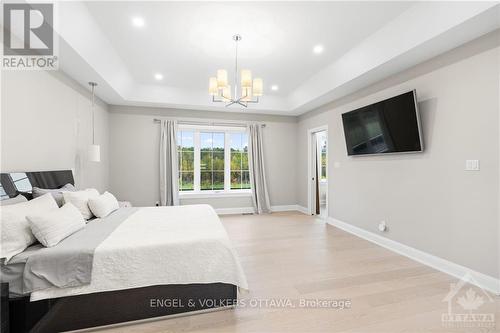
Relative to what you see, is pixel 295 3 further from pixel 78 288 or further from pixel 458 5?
pixel 78 288

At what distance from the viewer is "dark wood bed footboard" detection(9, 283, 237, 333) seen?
1.63 m

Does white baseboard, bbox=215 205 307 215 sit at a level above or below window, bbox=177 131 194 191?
below

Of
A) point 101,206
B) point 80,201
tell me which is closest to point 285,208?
point 101,206

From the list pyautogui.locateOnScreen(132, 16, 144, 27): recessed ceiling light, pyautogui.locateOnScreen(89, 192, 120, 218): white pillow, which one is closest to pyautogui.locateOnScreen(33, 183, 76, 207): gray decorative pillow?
pyautogui.locateOnScreen(89, 192, 120, 218): white pillow

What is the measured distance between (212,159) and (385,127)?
12.5ft

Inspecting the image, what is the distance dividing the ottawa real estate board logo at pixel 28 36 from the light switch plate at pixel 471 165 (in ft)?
14.4

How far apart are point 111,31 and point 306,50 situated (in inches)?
102

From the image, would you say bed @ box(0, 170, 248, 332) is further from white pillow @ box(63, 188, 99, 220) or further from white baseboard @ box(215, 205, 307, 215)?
white baseboard @ box(215, 205, 307, 215)

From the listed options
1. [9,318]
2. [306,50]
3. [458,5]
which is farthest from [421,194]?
[9,318]

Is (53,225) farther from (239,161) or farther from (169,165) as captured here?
(239,161)

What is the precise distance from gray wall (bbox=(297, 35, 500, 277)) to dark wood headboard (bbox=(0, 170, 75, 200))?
4.49 meters

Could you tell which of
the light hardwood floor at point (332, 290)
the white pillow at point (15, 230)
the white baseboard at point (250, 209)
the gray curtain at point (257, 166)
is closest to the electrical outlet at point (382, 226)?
the light hardwood floor at point (332, 290)

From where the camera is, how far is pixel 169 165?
5.19 metres

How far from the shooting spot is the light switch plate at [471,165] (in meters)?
2.36
